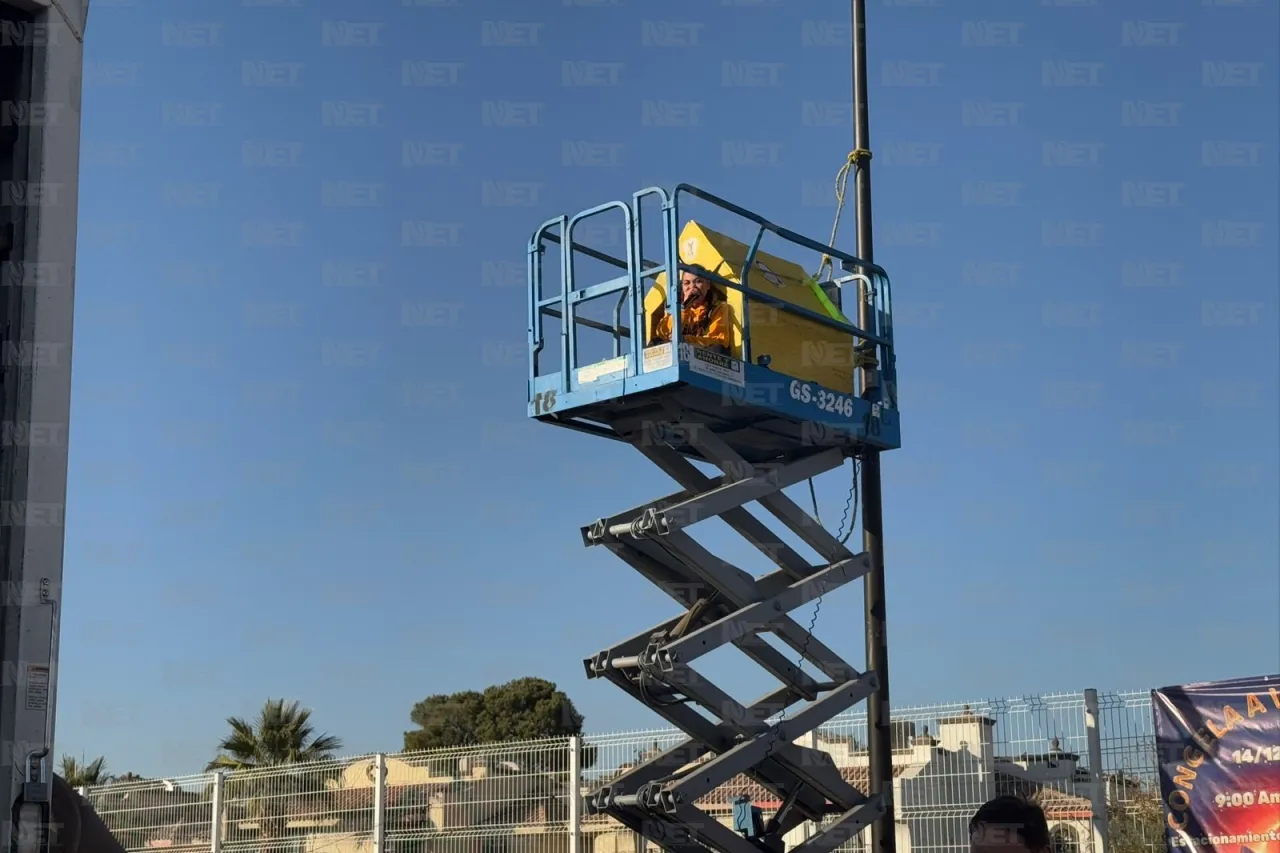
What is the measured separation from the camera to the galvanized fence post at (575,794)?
13.3 metres

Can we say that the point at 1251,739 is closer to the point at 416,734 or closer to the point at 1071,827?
the point at 1071,827

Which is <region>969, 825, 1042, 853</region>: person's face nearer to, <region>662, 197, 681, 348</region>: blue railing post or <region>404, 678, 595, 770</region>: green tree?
<region>662, 197, 681, 348</region>: blue railing post

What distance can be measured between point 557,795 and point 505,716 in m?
44.1

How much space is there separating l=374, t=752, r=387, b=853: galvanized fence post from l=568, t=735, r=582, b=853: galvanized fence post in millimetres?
2735

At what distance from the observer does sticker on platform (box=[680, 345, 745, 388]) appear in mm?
9039

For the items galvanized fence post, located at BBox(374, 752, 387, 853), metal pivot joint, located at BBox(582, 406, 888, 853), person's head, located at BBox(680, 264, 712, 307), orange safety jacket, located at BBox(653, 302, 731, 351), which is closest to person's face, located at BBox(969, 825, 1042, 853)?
metal pivot joint, located at BBox(582, 406, 888, 853)

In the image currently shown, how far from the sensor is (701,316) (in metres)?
9.66

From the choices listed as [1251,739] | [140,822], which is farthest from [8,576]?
[140,822]

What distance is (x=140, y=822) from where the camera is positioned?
18391 millimetres

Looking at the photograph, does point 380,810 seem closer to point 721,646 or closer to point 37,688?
point 721,646

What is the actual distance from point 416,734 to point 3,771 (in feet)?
178

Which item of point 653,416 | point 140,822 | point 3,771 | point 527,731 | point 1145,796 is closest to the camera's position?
point 3,771

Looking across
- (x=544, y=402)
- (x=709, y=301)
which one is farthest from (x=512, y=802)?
(x=709, y=301)

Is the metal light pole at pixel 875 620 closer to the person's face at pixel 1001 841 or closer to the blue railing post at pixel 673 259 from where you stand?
the blue railing post at pixel 673 259
